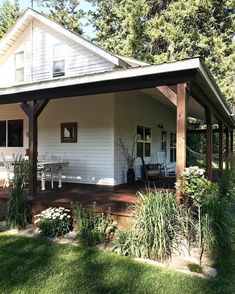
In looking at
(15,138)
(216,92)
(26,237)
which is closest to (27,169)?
(26,237)

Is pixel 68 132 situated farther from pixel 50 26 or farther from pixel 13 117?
pixel 50 26

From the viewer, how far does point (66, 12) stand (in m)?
24.0

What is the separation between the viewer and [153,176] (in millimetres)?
9406

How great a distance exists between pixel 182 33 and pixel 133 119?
11240 mm

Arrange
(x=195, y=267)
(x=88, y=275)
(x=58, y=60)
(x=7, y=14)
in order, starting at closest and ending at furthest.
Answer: (x=88, y=275) → (x=195, y=267) → (x=58, y=60) → (x=7, y=14)

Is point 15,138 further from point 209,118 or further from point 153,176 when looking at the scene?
point 209,118

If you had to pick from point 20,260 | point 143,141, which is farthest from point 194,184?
point 143,141

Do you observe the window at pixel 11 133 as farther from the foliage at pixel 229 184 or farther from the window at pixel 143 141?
the foliage at pixel 229 184

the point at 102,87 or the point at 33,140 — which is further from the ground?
the point at 102,87

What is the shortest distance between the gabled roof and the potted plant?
2.30 metres

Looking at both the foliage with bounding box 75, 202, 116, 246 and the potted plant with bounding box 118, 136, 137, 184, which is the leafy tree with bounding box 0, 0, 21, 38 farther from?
the foliage with bounding box 75, 202, 116, 246

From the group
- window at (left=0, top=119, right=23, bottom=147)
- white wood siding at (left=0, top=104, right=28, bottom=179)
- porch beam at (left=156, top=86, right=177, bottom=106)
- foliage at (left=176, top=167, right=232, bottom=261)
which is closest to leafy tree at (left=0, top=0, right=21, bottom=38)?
white wood siding at (left=0, top=104, right=28, bottom=179)

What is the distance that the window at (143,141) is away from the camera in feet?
33.4

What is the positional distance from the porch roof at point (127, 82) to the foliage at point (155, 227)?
72.6 inches
